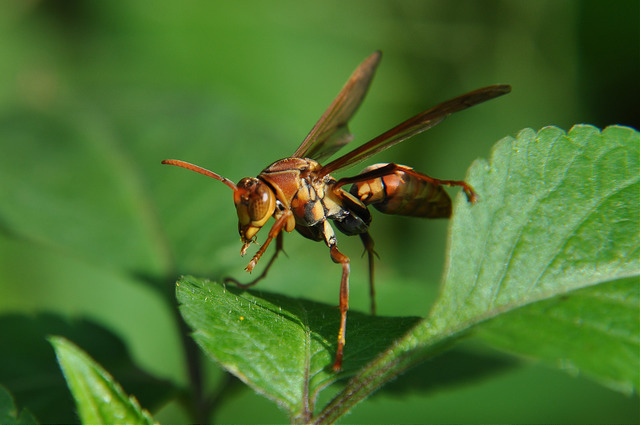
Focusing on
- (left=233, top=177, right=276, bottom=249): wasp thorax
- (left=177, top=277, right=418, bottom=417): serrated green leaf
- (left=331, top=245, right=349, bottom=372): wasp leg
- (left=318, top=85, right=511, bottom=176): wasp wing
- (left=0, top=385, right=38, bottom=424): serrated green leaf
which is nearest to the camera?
(left=0, top=385, right=38, bottom=424): serrated green leaf

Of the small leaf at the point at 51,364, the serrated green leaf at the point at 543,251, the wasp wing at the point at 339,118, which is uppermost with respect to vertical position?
the wasp wing at the point at 339,118

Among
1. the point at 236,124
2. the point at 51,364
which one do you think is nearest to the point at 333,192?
the point at 51,364

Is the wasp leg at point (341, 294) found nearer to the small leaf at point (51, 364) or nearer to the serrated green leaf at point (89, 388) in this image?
the serrated green leaf at point (89, 388)

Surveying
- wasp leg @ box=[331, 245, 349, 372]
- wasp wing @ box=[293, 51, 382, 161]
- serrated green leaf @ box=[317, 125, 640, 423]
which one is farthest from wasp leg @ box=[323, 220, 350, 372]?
wasp wing @ box=[293, 51, 382, 161]

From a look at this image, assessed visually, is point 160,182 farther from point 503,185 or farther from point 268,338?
Result: point 503,185

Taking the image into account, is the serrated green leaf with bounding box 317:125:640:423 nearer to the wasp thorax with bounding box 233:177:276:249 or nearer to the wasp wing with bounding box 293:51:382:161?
the wasp thorax with bounding box 233:177:276:249

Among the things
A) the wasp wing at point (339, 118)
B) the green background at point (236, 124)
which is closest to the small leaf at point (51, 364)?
the green background at point (236, 124)

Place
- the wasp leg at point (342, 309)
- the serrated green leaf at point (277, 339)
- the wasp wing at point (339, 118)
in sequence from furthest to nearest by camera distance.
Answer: the wasp wing at point (339, 118) → the wasp leg at point (342, 309) → the serrated green leaf at point (277, 339)

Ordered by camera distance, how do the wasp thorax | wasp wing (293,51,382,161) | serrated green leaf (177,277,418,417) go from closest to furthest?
serrated green leaf (177,277,418,417) → the wasp thorax → wasp wing (293,51,382,161)
